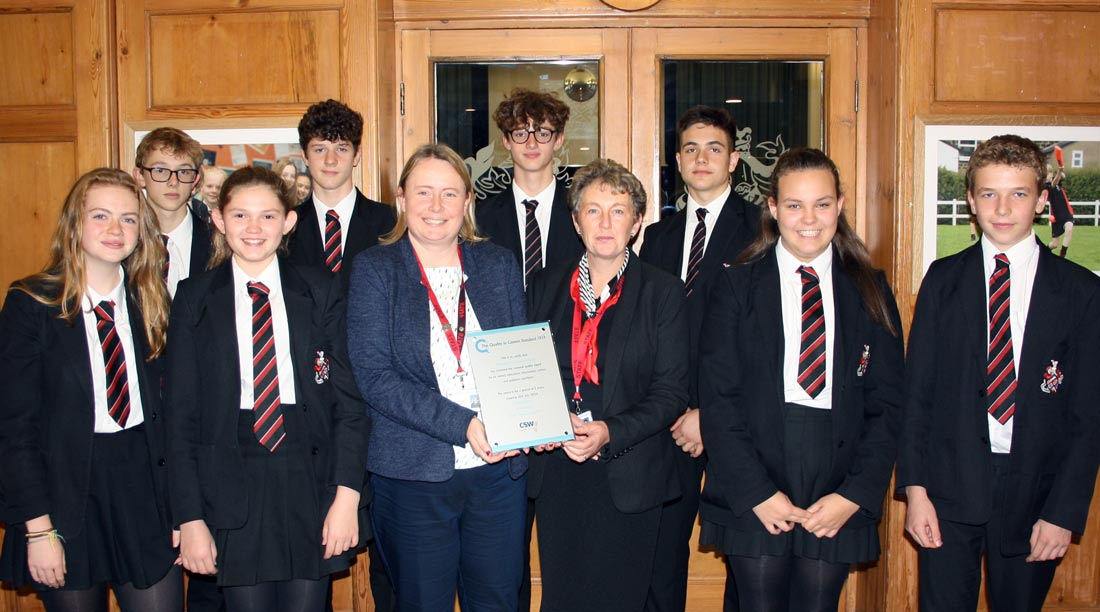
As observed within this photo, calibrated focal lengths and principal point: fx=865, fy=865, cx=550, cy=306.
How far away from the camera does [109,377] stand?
261 cm

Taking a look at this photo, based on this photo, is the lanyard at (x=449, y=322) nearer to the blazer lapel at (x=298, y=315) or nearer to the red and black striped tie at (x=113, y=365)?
the blazer lapel at (x=298, y=315)

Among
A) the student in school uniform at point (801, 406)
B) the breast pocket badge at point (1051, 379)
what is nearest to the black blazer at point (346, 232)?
the student in school uniform at point (801, 406)

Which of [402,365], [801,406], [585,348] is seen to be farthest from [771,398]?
[402,365]

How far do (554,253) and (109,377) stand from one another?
5.36 ft

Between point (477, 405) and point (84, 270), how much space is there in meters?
1.28

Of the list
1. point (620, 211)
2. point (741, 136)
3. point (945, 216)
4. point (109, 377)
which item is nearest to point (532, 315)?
point (620, 211)

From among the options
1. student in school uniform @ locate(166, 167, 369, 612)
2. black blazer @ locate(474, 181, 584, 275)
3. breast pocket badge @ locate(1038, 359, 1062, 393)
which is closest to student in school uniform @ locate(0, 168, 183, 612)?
student in school uniform @ locate(166, 167, 369, 612)

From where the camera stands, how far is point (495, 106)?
4.19 metres

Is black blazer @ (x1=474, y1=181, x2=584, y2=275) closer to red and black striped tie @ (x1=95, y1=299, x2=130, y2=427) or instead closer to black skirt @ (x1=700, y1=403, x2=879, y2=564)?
black skirt @ (x1=700, y1=403, x2=879, y2=564)

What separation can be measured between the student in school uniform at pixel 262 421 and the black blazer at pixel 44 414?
295 mm

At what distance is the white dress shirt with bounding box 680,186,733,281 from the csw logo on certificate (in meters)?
0.98

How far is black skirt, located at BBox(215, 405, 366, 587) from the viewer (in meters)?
2.52

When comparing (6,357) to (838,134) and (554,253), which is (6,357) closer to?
(554,253)

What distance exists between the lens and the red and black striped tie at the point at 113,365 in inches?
102
